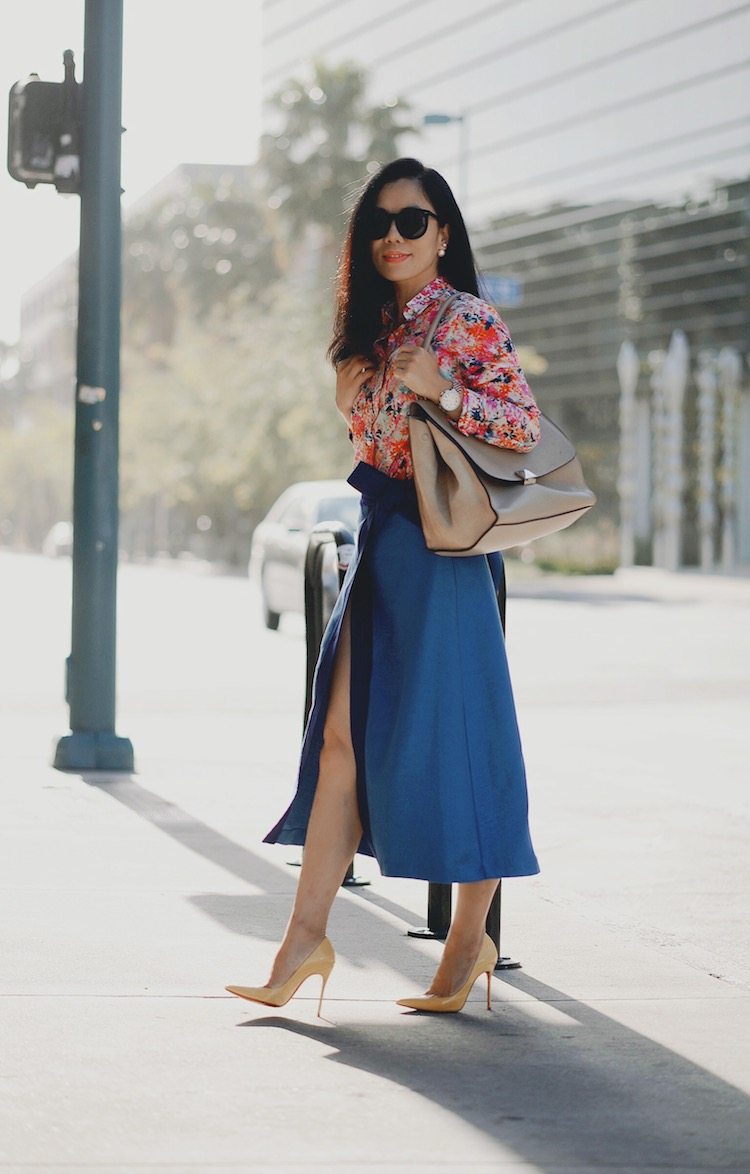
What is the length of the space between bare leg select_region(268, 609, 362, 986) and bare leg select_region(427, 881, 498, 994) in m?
0.28

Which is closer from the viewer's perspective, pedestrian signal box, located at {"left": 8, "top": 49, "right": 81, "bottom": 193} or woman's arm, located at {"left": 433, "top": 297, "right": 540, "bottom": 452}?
woman's arm, located at {"left": 433, "top": 297, "right": 540, "bottom": 452}

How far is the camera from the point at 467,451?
4344 millimetres

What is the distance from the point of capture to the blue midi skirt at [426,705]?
14.4ft

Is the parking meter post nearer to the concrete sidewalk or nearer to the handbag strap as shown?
the concrete sidewalk

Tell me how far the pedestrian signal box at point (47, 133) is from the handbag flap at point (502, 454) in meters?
4.89

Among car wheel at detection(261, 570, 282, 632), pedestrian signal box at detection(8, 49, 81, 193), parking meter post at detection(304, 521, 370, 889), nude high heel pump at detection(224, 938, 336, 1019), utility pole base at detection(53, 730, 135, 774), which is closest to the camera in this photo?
nude high heel pump at detection(224, 938, 336, 1019)

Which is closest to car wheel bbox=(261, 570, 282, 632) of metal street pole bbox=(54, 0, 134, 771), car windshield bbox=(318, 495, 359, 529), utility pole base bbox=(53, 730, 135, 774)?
car windshield bbox=(318, 495, 359, 529)

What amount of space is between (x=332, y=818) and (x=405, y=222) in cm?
136

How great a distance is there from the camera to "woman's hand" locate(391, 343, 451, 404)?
14.3 ft

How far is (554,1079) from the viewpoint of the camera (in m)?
4.02

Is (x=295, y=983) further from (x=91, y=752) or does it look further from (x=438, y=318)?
(x=91, y=752)

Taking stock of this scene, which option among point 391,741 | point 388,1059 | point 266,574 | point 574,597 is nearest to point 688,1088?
point 388,1059

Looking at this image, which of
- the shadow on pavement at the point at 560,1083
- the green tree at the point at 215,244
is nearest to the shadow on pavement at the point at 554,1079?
the shadow on pavement at the point at 560,1083

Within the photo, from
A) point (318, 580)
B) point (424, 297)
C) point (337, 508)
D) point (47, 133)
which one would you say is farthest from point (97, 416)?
point (337, 508)
